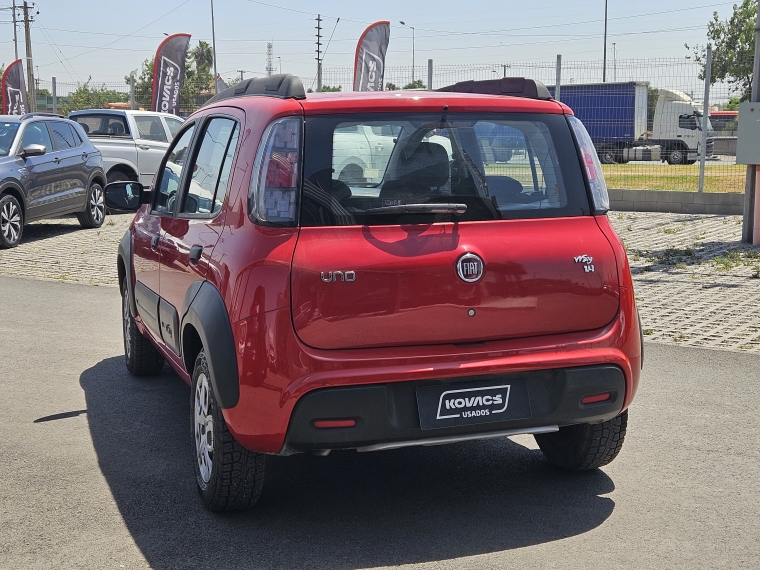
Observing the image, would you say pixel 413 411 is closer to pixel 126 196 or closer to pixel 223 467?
pixel 223 467

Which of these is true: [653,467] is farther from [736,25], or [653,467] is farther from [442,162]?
[736,25]

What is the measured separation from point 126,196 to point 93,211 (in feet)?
37.3

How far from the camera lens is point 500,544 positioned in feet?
12.7

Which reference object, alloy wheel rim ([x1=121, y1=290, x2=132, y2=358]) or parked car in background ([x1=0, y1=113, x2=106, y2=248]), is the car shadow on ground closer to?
alloy wheel rim ([x1=121, y1=290, x2=132, y2=358])

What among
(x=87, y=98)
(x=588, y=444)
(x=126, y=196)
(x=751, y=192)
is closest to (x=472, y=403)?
(x=588, y=444)

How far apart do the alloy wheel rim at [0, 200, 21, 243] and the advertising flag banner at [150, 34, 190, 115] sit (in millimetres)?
12729

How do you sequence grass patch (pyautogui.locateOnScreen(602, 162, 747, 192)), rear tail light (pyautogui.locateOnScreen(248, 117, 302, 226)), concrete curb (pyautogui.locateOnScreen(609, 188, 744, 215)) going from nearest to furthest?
1. rear tail light (pyautogui.locateOnScreen(248, 117, 302, 226))
2. concrete curb (pyautogui.locateOnScreen(609, 188, 744, 215))
3. grass patch (pyautogui.locateOnScreen(602, 162, 747, 192))

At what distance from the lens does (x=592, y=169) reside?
4.33 meters

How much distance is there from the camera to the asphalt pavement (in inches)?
149

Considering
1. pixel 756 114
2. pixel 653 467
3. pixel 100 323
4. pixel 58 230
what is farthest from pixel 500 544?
pixel 58 230

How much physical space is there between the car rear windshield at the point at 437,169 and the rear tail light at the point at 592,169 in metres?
0.04

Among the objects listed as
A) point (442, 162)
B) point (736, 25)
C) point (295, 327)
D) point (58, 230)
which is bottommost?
point (58, 230)

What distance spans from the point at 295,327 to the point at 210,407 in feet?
2.60

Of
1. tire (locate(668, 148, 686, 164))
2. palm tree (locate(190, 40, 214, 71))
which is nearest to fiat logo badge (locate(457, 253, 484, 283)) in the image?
tire (locate(668, 148, 686, 164))
